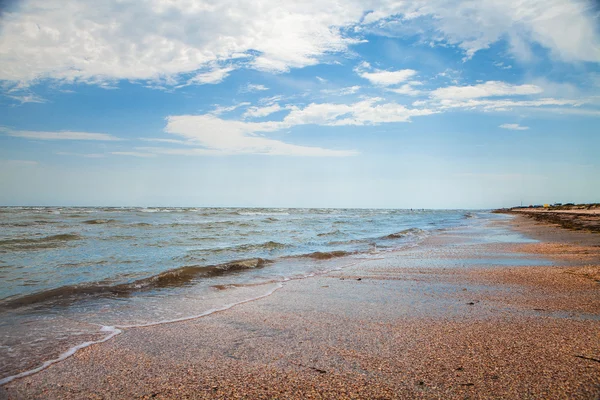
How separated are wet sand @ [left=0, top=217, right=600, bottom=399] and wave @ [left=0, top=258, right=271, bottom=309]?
2547mm

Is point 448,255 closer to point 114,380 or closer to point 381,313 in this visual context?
point 381,313

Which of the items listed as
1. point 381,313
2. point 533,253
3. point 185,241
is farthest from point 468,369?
point 185,241

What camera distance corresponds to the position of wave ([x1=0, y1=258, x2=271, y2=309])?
5.86 metres

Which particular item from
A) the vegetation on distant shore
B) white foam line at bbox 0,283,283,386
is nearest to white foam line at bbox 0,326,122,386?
white foam line at bbox 0,283,283,386

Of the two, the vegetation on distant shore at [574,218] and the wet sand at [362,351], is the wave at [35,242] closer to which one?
the wet sand at [362,351]

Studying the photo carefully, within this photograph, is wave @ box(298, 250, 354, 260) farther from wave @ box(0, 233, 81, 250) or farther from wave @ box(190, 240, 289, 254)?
wave @ box(0, 233, 81, 250)

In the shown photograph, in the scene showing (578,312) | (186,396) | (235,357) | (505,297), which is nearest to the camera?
(186,396)

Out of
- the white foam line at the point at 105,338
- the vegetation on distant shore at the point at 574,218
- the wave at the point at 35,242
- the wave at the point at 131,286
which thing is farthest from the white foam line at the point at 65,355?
the vegetation on distant shore at the point at 574,218

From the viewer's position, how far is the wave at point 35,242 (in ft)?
38.6

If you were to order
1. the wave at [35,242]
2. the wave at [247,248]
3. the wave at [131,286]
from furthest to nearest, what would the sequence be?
the wave at [247,248], the wave at [35,242], the wave at [131,286]

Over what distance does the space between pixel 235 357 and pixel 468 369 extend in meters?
2.05

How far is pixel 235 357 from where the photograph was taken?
133 inches

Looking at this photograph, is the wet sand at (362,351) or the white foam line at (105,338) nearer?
the wet sand at (362,351)

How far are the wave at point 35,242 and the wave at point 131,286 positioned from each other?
6.69 m
